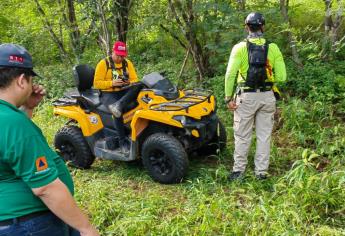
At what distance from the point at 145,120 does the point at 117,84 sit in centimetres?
66

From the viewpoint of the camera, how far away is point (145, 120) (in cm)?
574

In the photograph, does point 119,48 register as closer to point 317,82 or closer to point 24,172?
point 317,82

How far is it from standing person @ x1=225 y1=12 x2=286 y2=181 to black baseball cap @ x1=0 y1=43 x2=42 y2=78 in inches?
128

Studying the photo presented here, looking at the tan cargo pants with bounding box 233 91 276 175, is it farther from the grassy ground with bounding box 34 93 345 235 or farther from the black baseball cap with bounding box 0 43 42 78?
the black baseball cap with bounding box 0 43 42 78

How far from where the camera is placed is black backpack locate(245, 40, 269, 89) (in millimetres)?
5023

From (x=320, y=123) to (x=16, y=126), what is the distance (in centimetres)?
555

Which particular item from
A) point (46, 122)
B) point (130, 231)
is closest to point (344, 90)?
point (130, 231)

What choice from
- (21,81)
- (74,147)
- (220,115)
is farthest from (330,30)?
(21,81)

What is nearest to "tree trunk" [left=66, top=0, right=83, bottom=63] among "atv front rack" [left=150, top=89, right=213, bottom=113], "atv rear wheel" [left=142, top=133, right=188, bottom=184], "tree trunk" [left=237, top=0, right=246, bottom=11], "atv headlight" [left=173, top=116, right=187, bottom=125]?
"tree trunk" [left=237, top=0, right=246, bottom=11]

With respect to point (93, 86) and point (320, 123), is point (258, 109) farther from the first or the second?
point (93, 86)

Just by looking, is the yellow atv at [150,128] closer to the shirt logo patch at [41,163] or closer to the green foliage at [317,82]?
the green foliage at [317,82]

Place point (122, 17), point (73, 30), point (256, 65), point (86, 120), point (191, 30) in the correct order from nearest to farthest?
point (256, 65) < point (86, 120) < point (191, 30) < point (122, 17) < point (73, 30)

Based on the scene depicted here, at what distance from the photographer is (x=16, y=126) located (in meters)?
2.04

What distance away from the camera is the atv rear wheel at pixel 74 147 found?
6.29 m
